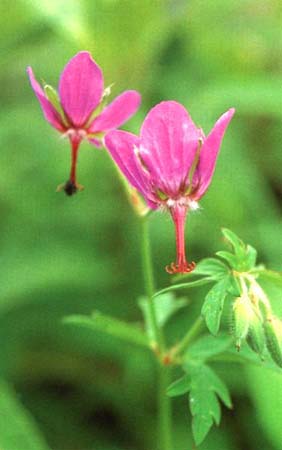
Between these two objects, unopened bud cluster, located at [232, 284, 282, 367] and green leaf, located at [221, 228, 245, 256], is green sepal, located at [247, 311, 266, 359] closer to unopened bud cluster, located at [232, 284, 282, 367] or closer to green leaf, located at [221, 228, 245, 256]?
unopened bud cluster, located at [232, 284, 282, 367]

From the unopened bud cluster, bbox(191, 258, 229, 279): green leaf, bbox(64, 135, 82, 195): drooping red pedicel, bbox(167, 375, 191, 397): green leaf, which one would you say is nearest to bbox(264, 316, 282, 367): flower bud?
the unopened bud cluster

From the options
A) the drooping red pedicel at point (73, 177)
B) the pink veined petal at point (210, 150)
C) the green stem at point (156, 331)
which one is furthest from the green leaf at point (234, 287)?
the drooping red pedicel at point (73, 177)

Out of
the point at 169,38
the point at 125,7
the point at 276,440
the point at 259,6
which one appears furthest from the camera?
the point at 259,6

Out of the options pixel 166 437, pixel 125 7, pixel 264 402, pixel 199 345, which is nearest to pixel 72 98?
pixel 199 345

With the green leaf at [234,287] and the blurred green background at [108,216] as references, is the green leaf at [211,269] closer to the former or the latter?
the green leaf at [234,287]

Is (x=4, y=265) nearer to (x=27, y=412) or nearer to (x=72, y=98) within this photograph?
(x=27, y=412)

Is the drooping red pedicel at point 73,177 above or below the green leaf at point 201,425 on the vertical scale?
above

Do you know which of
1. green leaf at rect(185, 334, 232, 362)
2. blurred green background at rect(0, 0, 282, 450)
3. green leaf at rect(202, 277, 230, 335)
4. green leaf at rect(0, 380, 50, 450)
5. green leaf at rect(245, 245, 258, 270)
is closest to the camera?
→ green leaf at rect(202, 277, 230, 335)
